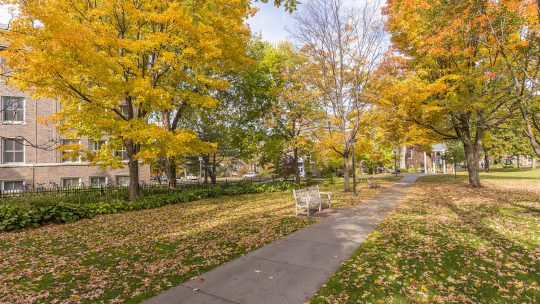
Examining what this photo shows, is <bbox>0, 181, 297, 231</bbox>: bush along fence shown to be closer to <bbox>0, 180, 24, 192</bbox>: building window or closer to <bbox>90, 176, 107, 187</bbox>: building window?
<bbox>0, 180, 24, 192</bbox>: building window

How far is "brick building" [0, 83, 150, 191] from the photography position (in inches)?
896

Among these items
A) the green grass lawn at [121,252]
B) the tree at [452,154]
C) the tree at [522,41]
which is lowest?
the green grass lawn at [121,252]

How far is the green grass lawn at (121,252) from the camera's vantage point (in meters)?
5.18

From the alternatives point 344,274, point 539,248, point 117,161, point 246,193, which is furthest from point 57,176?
point 539,248

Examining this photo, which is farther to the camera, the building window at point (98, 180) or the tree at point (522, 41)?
the building window at point (98, 180)

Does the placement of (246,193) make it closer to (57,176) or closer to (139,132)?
(139,132)

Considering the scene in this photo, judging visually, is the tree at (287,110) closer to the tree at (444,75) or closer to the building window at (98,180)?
the tree at (444,75)

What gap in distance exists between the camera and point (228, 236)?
8.58 metres

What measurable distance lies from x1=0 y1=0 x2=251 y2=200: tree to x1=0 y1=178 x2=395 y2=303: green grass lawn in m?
4.59

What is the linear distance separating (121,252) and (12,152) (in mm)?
23593

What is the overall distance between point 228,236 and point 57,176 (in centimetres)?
2412

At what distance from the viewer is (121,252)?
738 centimetres

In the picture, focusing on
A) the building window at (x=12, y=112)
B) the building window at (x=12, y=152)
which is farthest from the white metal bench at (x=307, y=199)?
the building window at (x=12, y=112)

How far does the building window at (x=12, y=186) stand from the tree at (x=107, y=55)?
1385cm
